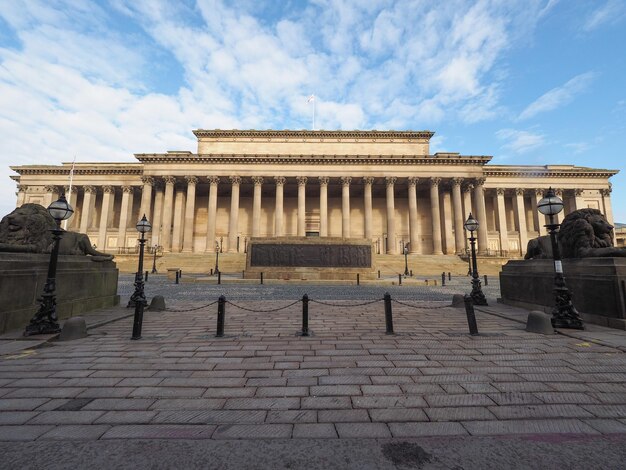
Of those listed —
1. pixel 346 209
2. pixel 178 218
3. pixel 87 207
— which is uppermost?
pixel 87 207

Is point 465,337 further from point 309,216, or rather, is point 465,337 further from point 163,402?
point 309,216

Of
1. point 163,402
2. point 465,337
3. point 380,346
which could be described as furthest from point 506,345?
point 163,402

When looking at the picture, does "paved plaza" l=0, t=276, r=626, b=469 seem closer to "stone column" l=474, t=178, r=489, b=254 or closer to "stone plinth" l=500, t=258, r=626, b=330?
"stone plinth" l=500, t=258, r=626, b=330

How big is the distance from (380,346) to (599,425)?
3280 mm

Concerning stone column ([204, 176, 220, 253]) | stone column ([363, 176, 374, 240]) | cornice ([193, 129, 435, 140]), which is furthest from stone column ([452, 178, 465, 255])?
stone column ([204, 176, 220, 253])

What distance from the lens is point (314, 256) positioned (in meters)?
21.2

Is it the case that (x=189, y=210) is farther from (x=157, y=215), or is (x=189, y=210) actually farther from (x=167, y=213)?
(x=157, y=215)

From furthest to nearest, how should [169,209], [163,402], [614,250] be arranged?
[169,209] → [614,250] → [163,402]

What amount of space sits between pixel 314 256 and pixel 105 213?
39.6 metres

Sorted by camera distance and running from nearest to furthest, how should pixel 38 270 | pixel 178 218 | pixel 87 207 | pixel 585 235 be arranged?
pixel 38 270, pixel 585 235, pixel 178 218, pixel 87 207

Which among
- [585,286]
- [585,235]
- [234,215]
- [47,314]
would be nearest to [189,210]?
[234,215]

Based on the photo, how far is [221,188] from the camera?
46.9 m

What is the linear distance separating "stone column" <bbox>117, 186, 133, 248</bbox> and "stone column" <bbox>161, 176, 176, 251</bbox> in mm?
6962

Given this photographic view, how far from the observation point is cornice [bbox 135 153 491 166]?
4128 cm
